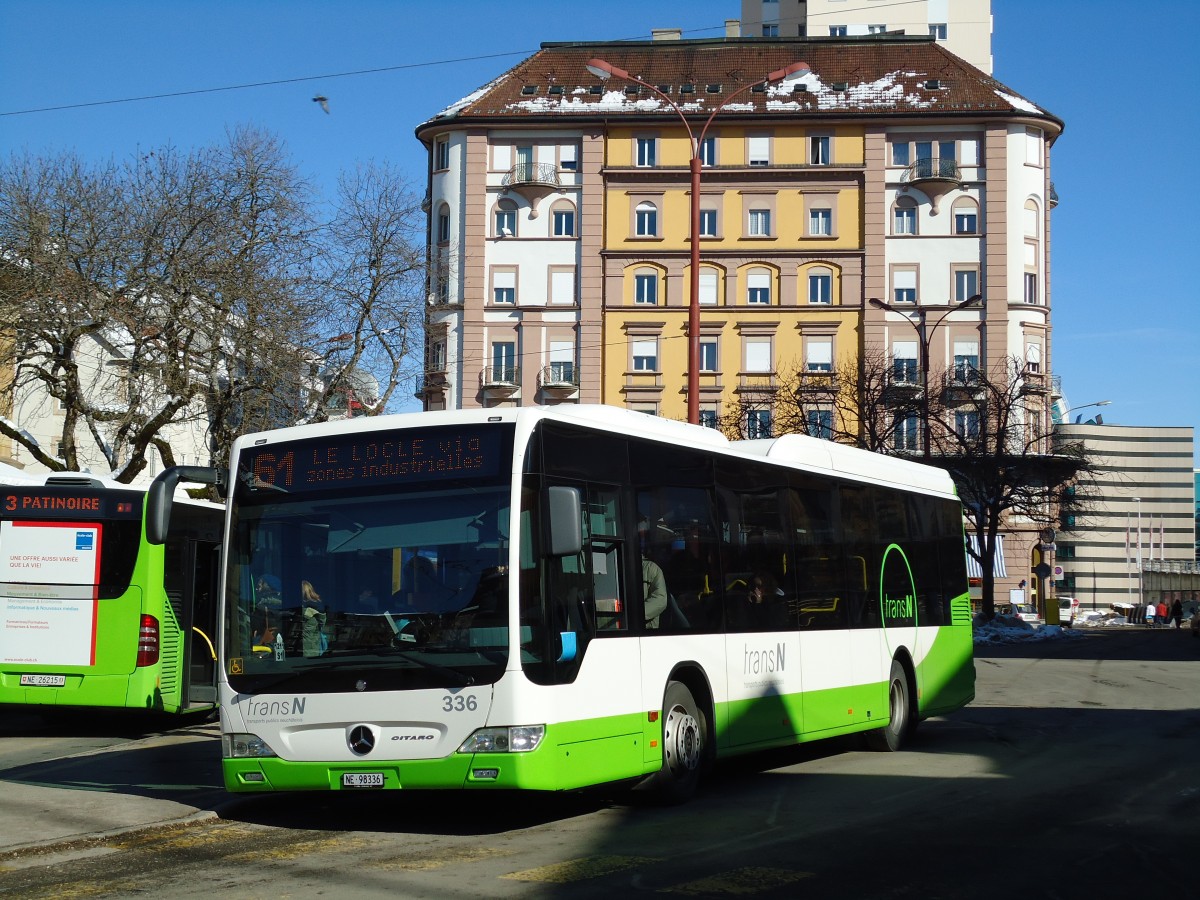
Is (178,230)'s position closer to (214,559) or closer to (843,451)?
(214,559)

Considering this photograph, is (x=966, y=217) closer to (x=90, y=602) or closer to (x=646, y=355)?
(x=646, y=355)

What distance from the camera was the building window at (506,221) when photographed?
231 feet

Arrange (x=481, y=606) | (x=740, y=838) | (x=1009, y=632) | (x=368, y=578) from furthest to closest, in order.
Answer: (x=1009, y=632), (x=368, y=578), (x=481, y=606), (x=740, y=838)

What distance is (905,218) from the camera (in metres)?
69.6

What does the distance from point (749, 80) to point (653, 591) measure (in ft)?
206

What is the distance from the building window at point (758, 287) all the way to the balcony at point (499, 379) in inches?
426

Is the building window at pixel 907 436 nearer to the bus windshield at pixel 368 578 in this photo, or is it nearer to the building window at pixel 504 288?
the building window at pixel 504 288

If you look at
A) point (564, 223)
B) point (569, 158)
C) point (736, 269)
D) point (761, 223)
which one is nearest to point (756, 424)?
point (736, 269)

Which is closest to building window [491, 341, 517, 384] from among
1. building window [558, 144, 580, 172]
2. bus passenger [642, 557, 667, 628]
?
building window [558, 144, 580, 172]

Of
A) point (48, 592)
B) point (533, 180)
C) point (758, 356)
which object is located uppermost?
point (533, 180)

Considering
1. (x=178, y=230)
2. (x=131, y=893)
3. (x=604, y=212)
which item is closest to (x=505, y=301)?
(x=604, y=212)

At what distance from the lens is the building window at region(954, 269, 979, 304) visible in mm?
68750

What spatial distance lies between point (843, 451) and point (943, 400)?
117 feet

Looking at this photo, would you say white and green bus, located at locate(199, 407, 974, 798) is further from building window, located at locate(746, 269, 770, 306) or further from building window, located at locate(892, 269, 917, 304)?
building window, located at locate(892, 269, 917, 304)
